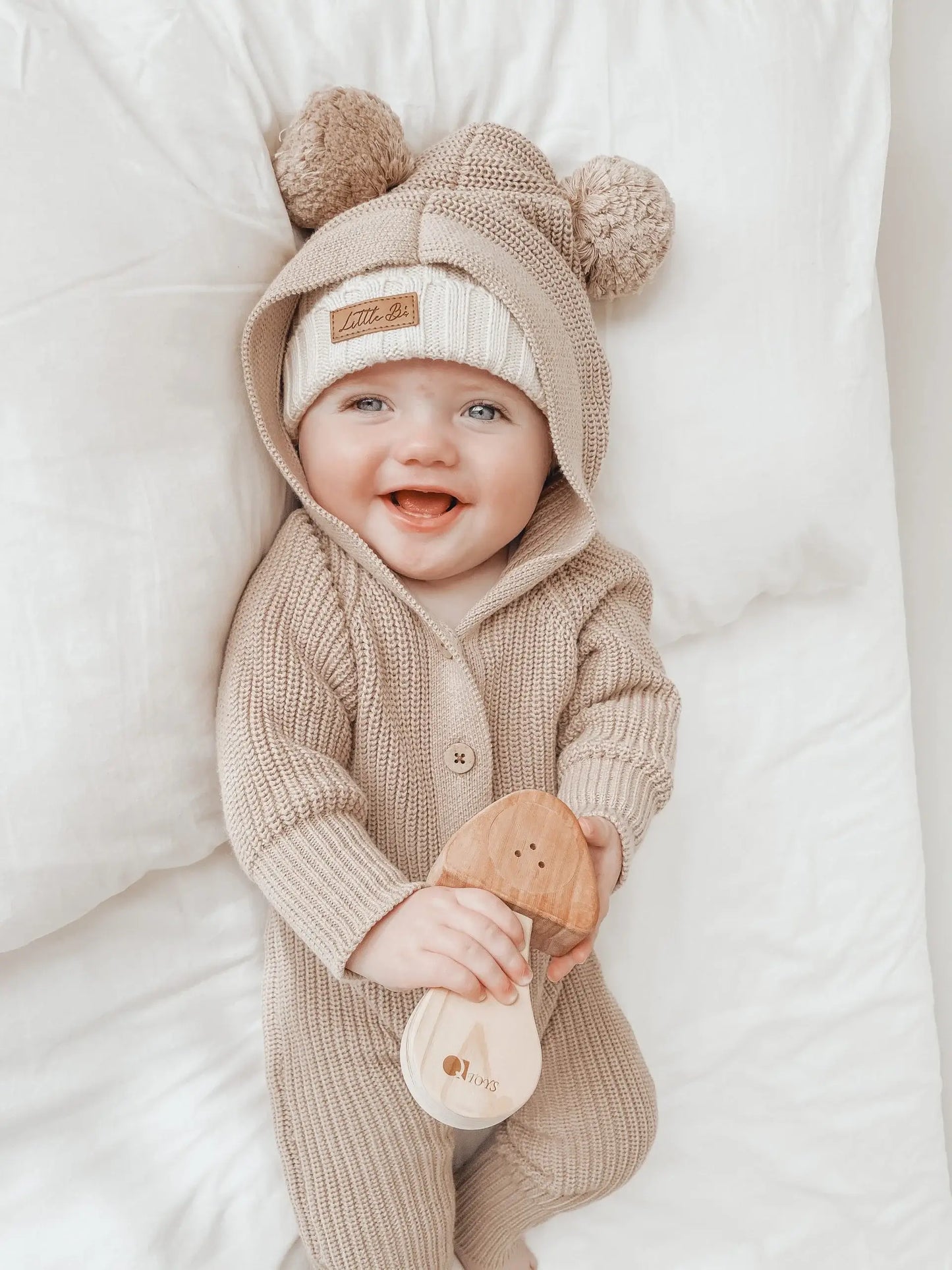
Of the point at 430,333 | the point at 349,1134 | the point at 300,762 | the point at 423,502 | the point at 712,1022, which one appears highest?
the point at 430,333

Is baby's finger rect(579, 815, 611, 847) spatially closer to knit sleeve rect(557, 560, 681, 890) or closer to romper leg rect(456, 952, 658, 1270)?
knit sleeve rect(557, 560, 681, 890)

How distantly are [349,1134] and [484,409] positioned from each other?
0.61m

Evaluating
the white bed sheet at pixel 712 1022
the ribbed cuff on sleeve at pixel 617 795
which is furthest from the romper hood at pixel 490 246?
the white bed sheet at pixel 712 1022

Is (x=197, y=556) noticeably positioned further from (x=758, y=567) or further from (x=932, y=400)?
(x=932, y=400)

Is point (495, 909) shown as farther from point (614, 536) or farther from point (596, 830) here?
point (614, 536)

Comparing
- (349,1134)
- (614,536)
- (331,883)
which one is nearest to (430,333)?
(614,536)

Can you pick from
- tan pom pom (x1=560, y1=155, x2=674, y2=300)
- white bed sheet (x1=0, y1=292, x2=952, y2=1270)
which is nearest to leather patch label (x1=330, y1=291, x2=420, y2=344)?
tan pom pom (x1=560, y1=155, x2=674, y2=300)

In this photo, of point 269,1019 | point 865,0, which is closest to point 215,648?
point 269,1019

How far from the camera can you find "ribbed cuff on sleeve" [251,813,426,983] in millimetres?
792

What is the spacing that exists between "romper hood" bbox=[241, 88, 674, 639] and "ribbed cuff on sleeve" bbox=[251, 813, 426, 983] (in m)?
0.21

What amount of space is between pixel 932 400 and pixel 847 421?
302 millimetres

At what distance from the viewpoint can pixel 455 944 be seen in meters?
0.75

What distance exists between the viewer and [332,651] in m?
0.91

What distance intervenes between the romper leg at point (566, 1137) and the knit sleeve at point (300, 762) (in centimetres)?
23
